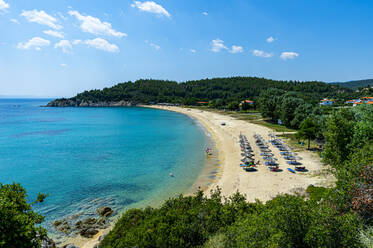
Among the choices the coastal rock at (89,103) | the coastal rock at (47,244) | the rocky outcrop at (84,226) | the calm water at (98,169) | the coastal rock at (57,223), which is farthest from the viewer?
the coastal rock at (89,103)

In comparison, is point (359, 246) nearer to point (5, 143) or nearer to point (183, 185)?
point (183, 185)

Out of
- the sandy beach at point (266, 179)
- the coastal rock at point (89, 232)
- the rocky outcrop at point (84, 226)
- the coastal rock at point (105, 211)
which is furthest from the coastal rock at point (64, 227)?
the sandy beach at point (266, 179)

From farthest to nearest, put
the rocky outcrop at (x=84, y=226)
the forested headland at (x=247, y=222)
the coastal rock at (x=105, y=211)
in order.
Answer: the coastal rock at (x=105, y=211) → the rocky outcrop at (x=84, y=226) → the forested headland at (x=247, y=222)

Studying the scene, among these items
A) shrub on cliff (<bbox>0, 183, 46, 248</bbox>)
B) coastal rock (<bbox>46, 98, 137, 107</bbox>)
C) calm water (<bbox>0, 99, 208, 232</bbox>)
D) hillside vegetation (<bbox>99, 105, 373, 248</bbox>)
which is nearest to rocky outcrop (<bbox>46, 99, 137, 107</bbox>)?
coastal rock (<bbox>46, 98, 137, 107</bbox>)

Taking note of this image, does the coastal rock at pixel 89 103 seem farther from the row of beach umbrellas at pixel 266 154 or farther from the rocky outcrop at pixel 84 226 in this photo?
the rocky outcrop at pixel 84 226

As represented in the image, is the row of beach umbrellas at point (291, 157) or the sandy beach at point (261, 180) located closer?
the sandy beach at point (261, 180)

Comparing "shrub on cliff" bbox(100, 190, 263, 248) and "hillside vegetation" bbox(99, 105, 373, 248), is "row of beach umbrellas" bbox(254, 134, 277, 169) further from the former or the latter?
"shrub on cliff" bbox(100, 190, 263, 248)

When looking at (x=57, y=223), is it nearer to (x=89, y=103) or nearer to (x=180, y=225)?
(x=180, y=225)
